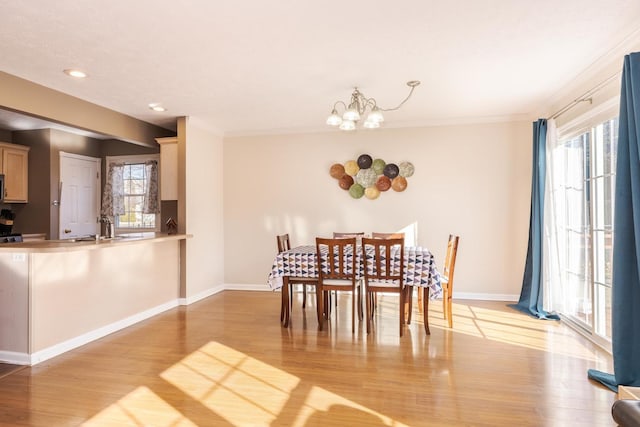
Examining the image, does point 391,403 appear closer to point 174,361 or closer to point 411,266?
point 411,266

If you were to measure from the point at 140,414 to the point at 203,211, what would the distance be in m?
3.32

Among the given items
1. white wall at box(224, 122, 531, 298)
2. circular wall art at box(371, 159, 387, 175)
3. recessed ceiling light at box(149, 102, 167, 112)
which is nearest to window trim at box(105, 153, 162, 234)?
white wall at box(224, 122, 531, 298)

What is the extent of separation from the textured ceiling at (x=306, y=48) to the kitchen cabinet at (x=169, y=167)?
69 cm

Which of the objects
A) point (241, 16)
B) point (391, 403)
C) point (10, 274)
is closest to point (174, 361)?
point (10, 274)

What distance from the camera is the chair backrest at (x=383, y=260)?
3.38 metres

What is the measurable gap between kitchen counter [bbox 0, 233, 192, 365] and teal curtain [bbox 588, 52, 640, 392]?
164 inches

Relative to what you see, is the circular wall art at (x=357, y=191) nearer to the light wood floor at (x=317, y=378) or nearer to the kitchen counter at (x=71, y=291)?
the light wood floor at (x=317, y=378)

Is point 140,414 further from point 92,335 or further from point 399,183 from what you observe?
point 399,183

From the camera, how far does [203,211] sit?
514 centimetres

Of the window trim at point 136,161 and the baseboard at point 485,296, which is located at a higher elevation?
the window trim at point 136,161

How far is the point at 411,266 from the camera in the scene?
138 inches

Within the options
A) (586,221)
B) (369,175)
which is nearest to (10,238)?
(369,175)

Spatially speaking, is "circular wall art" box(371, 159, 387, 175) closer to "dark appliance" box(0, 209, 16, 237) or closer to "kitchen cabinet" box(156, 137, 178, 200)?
"kitchen cabinet" box(156, 137, 178, 200)

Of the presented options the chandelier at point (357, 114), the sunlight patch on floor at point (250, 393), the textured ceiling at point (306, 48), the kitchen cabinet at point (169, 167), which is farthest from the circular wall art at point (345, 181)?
the sunlight patch on floor at point (250, 393)
